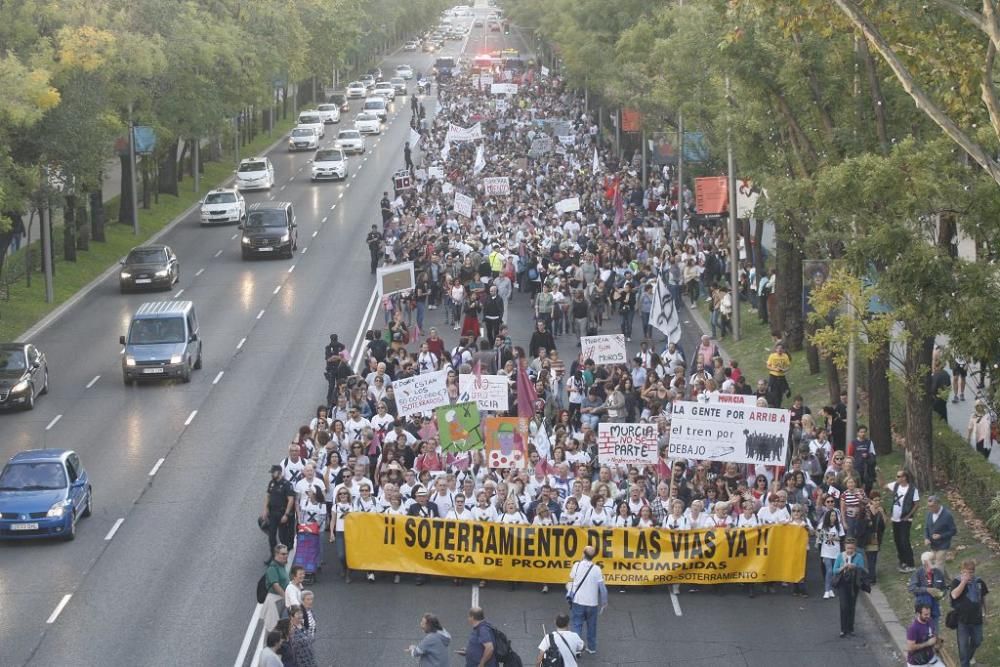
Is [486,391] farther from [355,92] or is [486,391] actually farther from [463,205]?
[355,92]

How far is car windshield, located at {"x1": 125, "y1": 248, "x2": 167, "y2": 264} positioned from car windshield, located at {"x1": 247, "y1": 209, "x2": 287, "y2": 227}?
4.74m

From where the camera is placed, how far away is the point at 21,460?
26578 millimetres

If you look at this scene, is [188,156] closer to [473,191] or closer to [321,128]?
[321,128]

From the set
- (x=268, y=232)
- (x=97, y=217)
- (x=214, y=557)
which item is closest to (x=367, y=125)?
(x=97, y=217)

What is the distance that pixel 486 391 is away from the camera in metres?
28.8

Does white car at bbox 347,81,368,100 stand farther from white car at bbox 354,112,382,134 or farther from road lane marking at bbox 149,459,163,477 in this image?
road lane marking at bbox 149,459,163,477

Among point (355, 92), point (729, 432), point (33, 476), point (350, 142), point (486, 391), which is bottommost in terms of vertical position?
point (355, 92)

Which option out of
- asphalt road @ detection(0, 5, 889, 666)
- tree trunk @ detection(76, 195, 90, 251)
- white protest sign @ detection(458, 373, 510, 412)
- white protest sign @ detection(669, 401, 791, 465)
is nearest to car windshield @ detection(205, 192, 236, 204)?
tree trunk @ detection(76, 195, 90, 251)

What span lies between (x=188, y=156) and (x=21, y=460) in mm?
54826

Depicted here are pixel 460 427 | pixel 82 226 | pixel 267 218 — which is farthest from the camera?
pixel 82 226

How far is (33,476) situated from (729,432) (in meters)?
10.5

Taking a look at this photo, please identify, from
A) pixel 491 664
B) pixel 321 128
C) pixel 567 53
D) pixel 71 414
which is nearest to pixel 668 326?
pixel 71 414

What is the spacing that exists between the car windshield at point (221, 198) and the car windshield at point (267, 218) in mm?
8626

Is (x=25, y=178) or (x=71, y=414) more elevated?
(x=25, y=178)
